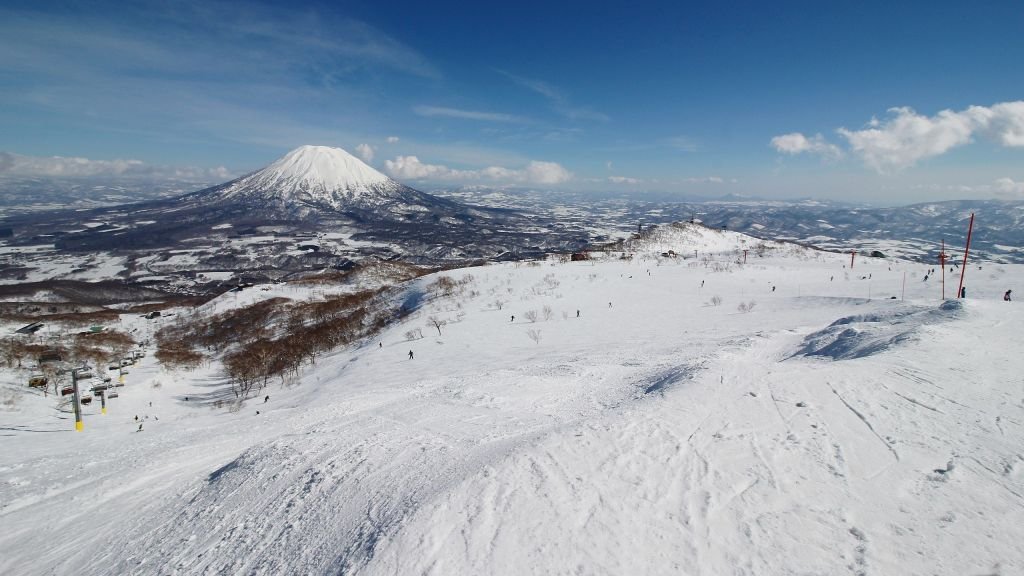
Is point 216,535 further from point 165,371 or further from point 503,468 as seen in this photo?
point 165,371

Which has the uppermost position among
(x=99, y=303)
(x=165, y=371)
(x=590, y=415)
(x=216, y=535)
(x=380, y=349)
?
(x=590, y=415)

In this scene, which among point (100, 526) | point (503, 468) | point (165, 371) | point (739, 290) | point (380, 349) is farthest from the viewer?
point (165, 371)

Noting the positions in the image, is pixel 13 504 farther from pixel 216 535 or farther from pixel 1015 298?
pixel 1015 298

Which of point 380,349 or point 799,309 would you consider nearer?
point 799,309

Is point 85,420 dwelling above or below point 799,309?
below

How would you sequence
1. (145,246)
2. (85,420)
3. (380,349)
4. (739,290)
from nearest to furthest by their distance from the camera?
(85,420) < (380,349) < (739,290) < (145,246)

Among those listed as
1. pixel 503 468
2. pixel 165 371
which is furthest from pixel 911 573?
pixel 165 371

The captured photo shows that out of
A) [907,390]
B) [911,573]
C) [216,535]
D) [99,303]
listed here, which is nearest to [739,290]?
[907,390]
